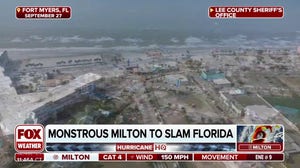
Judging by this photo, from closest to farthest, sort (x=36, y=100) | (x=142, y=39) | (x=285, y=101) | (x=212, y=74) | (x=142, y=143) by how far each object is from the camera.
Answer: (x=142, y=143) → (x=36, y=100) → (x=285, y=101) → (x=212, y=74) → (x=142, y=39)

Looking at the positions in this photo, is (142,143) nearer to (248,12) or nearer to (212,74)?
(248,12)

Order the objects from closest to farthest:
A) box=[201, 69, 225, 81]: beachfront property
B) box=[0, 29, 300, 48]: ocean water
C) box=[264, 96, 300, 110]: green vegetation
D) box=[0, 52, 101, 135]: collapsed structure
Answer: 1. box=[0, 52, 101, 135]: collapsed structure
2. box=[264, 96, 300, 110]: green vegetation
3. box=[201, 69, 225, 81]: beachfront property
4. box=[0, 29, 300, 48]: ocean water

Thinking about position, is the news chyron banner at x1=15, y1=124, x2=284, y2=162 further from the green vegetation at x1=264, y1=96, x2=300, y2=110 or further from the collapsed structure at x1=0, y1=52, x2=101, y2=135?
the green vegetation at x1=264, y1=96, x2=300, y2=110

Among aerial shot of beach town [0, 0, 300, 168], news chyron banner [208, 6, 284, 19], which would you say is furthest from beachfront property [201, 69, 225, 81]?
news chyron banner [208, 6, 284, 19]

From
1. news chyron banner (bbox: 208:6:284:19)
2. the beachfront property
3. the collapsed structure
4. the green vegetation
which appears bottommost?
the green vegetation

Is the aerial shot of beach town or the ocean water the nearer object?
the aerial shot of beach town

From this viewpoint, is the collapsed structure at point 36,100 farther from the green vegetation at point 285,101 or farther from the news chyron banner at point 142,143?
the green vegetation at point 285,101

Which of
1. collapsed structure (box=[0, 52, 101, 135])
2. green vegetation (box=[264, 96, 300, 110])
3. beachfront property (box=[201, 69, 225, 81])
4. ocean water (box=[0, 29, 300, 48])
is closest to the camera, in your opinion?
collapsed structure (box=[0, 52, 101, 135])

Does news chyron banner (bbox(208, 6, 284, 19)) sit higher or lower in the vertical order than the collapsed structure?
higher

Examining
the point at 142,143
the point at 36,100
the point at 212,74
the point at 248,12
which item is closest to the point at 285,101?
the point at 212,74
